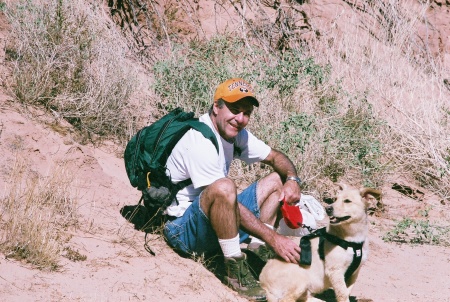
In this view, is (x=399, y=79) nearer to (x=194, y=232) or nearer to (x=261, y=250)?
(x=261, y=250)

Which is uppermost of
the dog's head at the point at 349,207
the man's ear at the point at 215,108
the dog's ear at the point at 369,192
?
the man's ear at the point at 215,108

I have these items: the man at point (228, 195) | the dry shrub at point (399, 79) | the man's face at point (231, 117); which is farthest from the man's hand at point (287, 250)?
the dry shrub at point (399, 79)

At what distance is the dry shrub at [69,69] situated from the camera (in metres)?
6.93

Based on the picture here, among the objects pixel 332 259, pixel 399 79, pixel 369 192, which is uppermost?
pixel 399 79

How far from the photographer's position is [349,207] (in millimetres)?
4594

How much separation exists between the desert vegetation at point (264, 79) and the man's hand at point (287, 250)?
5.78 feet

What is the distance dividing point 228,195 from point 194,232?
21.7 inches

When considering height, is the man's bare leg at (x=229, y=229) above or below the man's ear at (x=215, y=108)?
below

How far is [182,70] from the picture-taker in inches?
318

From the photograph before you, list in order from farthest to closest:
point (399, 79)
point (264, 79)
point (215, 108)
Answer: point (399, 79), point (264, 79), point (215, 108)

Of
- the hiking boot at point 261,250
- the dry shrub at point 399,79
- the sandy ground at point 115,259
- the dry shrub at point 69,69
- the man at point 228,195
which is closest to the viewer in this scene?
the sandy ground at point 115,259

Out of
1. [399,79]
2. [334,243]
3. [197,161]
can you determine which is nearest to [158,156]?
[197,161]

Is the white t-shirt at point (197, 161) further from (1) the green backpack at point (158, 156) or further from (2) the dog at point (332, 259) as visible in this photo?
(2) the dog at point (332, 259)

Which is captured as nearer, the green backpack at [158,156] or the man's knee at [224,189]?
the man's knee at [224,189]
